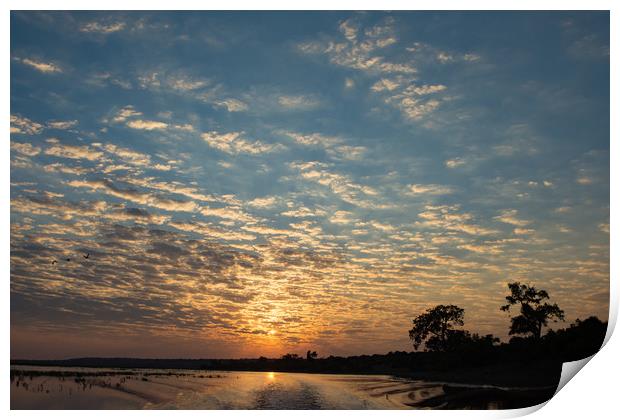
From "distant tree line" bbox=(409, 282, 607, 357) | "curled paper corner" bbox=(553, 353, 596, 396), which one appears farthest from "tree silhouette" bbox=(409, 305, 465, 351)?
"curled paper corner" bbox=(553, 353, 596, 396)

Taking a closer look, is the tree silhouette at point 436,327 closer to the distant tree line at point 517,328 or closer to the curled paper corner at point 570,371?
the distant tree line at point 517,328

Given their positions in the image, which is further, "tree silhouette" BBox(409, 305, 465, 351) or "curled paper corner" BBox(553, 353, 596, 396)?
"tree silhouette" BBox(409, 305, 465, 351)

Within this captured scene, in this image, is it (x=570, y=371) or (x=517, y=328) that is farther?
(x=517, y=328)

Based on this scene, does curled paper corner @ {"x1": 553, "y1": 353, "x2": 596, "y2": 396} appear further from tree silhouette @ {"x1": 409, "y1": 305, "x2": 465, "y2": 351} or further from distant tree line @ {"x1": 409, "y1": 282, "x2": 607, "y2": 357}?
tree silhouette @ {"x1": 409, "y1": 305, "x2": 465, "y2": 351}

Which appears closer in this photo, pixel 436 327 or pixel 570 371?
pixel 570 371

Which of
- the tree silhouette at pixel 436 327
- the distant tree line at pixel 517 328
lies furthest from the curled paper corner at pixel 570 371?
the tree silhouette at pixel 436 327
